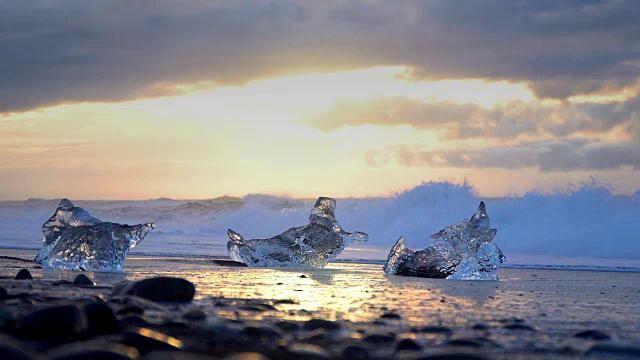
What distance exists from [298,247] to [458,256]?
2363 millimetres

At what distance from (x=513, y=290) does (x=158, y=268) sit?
14.1 feet

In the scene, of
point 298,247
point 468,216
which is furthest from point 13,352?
point 468,216

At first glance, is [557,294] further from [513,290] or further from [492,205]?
[492,205]

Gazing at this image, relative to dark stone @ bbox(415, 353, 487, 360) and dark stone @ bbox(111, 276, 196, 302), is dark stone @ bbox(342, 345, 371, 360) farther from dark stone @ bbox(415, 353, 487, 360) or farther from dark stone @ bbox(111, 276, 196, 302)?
dark stone @ bbox(111, 276, 196, 302)

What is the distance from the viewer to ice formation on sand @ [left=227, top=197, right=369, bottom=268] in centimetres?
1121

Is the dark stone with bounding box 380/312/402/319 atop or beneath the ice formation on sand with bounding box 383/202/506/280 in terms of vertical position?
beneath

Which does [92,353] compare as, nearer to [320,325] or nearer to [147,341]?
[147,341]

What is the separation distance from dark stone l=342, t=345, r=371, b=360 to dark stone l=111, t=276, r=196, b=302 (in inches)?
91.8

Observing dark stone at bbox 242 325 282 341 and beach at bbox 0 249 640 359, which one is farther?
dark stone at bbox 242 325 282 341

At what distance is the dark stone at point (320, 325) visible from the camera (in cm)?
438

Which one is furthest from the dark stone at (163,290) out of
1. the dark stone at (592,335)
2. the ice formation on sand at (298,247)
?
the ice formation on sand at (298,247)

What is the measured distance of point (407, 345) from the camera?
12.1 feet

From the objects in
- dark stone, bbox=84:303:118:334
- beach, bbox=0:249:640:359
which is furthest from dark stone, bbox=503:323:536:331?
dark stone, bbox=84:303:118:334

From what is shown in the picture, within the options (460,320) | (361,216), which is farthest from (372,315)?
(361,216)
